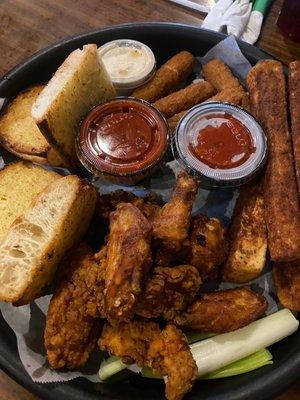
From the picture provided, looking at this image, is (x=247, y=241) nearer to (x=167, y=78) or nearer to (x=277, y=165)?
(x=277, y=165)

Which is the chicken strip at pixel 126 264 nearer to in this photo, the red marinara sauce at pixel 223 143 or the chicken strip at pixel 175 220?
the chicken strip at pixel 175 220

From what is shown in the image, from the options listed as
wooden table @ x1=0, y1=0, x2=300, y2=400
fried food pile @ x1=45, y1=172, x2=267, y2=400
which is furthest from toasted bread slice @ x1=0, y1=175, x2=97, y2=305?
wooden table @ x1=0, y1=0, x2=300, y2=400

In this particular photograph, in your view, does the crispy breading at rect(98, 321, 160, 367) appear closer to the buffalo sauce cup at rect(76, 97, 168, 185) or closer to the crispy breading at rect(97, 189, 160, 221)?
the crispy breading at rect(97, 189, 160, 221)

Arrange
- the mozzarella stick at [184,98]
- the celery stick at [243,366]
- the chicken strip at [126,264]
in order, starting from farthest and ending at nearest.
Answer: the mozzarella stick at [184,98] < the celery stick at [243,366] < the chicken strip at [126,264]

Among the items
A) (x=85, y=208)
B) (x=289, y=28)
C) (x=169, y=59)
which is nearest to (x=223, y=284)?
(x=85, y=208)

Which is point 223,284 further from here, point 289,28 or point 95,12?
point 95,12

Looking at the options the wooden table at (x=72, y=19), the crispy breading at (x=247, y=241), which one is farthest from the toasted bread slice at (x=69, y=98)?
the wooden table at (x=72, y=19)
